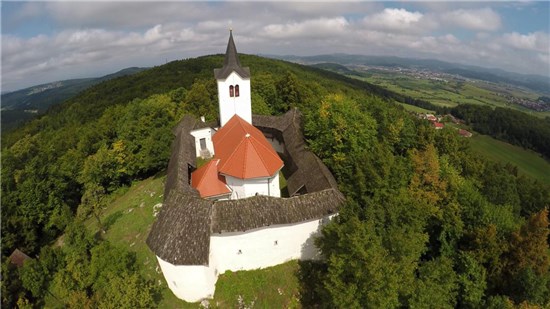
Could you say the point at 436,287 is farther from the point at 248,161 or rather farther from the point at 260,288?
the point at 248,161

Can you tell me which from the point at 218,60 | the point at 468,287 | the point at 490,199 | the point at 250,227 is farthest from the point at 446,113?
the point at 250,227

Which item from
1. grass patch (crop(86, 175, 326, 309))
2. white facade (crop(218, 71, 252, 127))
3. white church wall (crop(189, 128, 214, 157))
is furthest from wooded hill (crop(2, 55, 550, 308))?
white facade (crop(218, 71, 252, 127))

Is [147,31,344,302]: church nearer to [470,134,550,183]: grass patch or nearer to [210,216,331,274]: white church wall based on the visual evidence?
[210,216,331,274]: white church wall

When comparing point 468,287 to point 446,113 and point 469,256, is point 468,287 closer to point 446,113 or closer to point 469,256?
point 469,256

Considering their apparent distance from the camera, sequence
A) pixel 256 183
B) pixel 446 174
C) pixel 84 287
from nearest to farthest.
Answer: pixel 84 287 → pixel 256 183 → pixel 446 174

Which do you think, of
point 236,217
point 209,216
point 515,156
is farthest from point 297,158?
point 515,156

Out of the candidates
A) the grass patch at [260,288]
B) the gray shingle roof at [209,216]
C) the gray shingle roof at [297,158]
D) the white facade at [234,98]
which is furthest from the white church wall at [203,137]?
the grass patch at [260,288]
